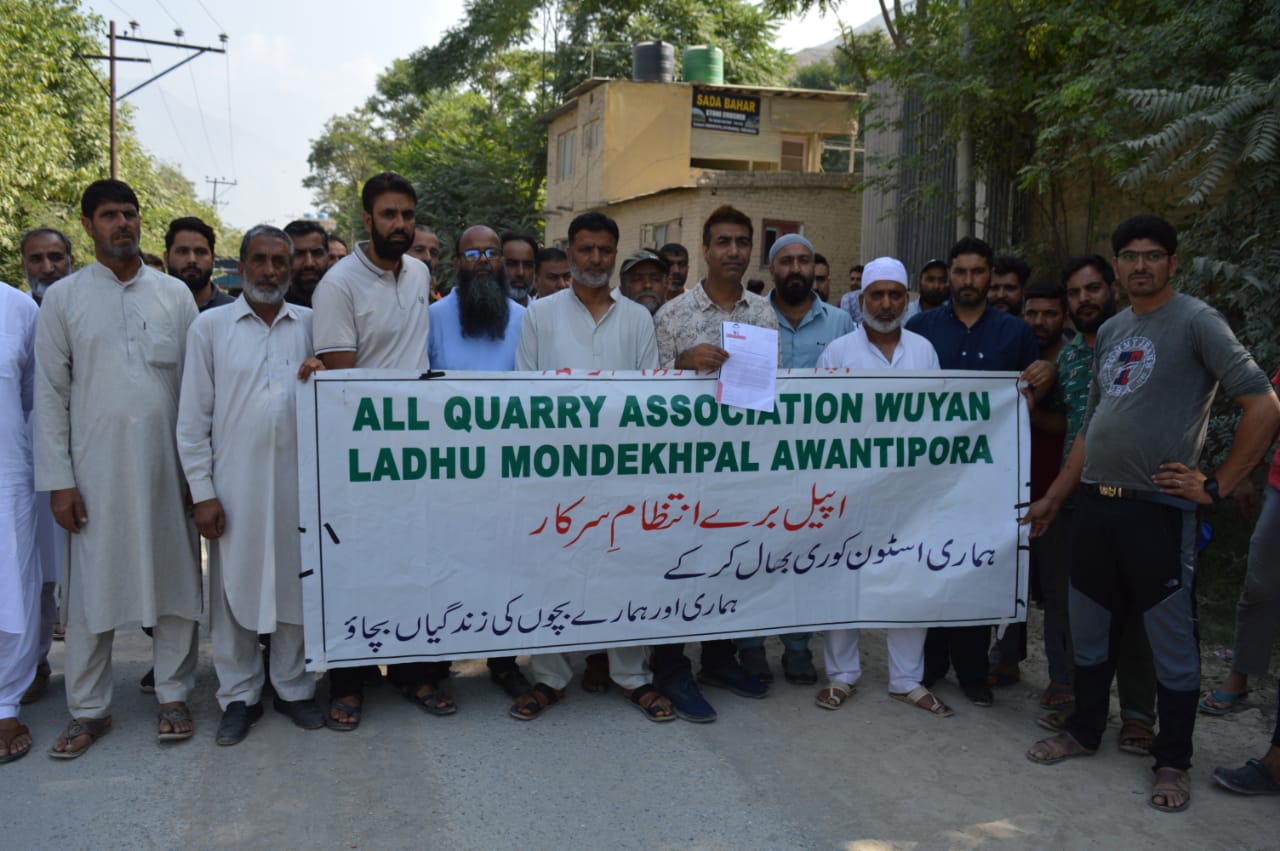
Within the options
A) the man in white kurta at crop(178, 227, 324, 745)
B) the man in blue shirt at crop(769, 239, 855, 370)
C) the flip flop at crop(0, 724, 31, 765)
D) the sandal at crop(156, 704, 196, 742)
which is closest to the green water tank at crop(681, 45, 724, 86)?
the man in blue shirt at crop(769, 239, 855, 370)

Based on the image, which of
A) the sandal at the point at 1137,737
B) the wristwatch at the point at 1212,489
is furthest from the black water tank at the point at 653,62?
the wristwatch at the point at 1212,489

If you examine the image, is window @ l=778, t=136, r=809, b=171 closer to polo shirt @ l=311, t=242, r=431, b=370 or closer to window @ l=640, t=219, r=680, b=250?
window @ l=640, t=219, r=680, b=250

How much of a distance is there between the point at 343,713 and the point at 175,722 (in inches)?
25.7

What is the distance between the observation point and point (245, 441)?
432 centimetres

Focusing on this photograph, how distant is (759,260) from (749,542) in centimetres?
1993

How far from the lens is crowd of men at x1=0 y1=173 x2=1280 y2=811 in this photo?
4.03m

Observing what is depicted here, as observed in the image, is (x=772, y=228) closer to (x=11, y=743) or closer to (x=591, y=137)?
(x=591, y=137)

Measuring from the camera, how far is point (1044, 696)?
16.5 feet

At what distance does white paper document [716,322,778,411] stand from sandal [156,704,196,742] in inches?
101

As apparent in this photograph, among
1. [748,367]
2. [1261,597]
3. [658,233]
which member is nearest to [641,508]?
[748,367]

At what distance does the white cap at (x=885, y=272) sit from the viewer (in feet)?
16.0

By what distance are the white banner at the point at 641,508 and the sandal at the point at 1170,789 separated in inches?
45.6

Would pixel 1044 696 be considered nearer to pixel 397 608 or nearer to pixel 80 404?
pixel 397 608

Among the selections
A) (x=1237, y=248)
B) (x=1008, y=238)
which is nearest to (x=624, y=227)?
(x=1008, y=238)
